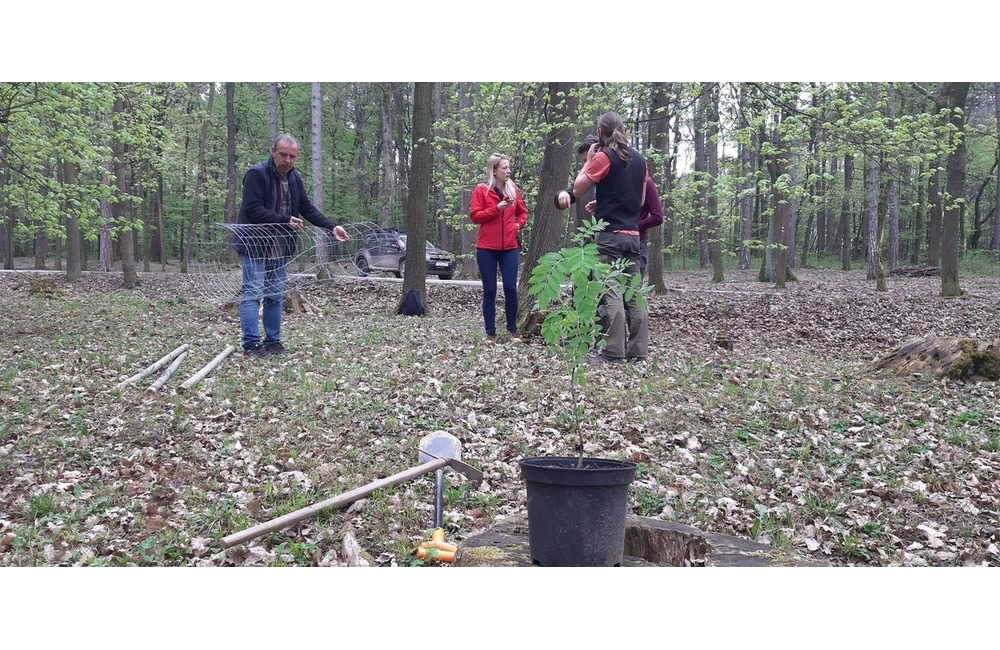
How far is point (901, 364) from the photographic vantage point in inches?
279

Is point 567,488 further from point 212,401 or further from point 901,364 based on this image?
point 901,364

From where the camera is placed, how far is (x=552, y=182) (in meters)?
9.78

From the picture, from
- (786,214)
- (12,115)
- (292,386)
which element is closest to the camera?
(292,386)

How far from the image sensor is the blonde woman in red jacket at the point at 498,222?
7.96m

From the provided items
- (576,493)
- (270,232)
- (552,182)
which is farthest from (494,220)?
(576,493)

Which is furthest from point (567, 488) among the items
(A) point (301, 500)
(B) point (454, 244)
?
(B) point (454, 244)

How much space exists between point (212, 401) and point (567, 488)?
12.7ft

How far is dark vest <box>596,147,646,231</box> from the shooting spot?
688 centimetres

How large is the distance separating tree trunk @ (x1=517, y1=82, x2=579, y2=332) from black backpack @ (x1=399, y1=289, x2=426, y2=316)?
97.4 inches

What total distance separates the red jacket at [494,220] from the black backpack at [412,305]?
4001 mm

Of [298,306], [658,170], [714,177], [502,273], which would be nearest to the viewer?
[502,273]

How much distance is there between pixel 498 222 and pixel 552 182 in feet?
6.62

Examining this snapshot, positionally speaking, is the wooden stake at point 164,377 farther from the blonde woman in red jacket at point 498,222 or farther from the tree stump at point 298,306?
the tree stump at point 298,306

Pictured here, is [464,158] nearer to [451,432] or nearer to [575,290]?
[451,432]
